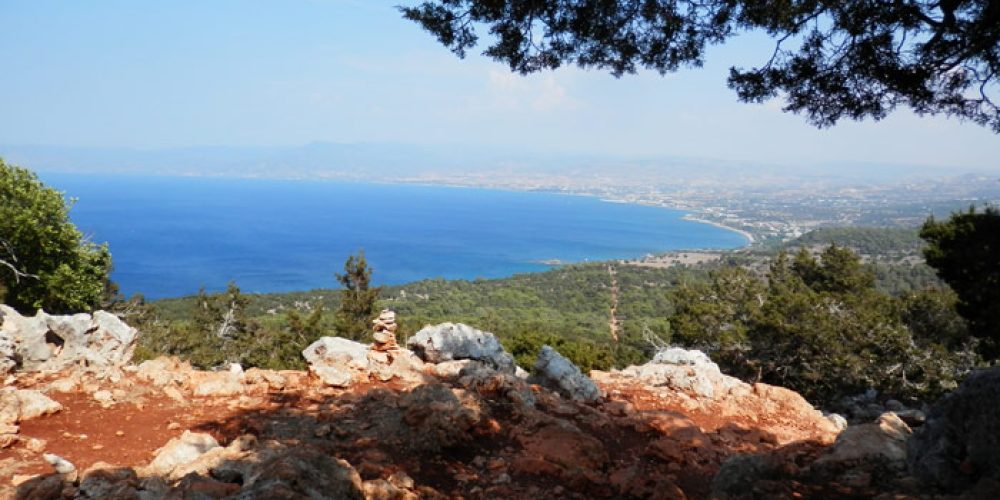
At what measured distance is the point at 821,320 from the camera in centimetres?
1716

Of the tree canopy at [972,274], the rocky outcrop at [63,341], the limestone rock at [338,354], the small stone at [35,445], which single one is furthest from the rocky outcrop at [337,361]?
the tree canopy at [972,274]

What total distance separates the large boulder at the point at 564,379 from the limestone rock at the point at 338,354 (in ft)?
10.6

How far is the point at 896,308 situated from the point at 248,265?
389 ft

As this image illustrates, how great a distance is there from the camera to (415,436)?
607 cm

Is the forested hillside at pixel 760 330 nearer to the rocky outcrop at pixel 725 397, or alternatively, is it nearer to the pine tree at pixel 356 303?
the pine tree at pixel 356 303

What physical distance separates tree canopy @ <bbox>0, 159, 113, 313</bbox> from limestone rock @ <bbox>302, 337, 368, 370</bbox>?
9757mm

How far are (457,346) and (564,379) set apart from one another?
7.78 feet

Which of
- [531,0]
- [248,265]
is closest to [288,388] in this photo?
[531,0]

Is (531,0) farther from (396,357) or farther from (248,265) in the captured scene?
(248,265)

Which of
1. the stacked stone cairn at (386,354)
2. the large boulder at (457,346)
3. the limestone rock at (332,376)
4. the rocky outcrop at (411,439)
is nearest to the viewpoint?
the rocky outcrop at (411,439)

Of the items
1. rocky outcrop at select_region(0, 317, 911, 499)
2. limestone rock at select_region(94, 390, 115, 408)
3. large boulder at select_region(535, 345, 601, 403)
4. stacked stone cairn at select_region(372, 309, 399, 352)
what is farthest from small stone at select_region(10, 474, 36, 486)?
large boulder at select_region(535, 345, 601, 403)

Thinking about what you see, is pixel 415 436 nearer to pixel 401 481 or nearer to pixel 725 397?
pixel 401 481

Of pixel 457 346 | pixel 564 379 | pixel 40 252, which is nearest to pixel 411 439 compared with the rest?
pixel 564 379

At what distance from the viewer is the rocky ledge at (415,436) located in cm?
438
